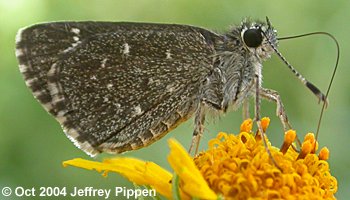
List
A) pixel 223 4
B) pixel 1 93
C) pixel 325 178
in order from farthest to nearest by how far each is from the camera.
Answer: pixel 223 4 < pixel 1 93 < pixel 325 178

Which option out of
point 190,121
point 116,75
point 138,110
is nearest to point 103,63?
point 116,75

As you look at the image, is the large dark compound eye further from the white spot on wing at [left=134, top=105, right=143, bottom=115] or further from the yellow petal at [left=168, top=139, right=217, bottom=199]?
the yellow petal at [left=168, top=139, right=217, bottom=199]

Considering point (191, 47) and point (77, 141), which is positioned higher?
point (191, 47)

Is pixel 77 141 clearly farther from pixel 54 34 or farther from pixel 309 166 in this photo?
pixel 309 166

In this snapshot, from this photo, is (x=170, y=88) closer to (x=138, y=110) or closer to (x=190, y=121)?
(x=138, y=110)

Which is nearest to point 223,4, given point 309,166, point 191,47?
→ point 191,47

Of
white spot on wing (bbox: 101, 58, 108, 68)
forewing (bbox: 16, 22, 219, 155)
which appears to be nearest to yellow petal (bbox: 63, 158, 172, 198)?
forewing (bbox: 16, 22, 219, 155)

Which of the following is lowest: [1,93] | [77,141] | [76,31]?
[1,93]
